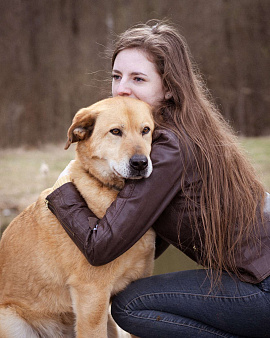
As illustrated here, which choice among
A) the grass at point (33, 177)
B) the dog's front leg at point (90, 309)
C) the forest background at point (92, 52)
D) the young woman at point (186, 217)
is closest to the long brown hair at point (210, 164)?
the young woman at point (186, 217)

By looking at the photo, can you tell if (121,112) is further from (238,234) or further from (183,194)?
(238,234)

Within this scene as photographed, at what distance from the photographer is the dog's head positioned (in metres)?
2.08

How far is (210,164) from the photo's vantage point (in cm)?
201

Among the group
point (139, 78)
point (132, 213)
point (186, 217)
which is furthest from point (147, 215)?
point (139, 78)

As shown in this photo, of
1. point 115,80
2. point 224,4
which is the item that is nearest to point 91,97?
point 224,4

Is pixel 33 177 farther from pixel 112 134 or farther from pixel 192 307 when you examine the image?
pixel 192 307

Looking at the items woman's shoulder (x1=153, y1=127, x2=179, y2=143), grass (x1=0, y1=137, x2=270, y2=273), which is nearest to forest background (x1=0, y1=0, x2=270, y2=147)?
grass (x1=0, y1=137, x2=270, y2=273)

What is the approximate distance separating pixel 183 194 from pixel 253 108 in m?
11.0

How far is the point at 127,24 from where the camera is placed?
1187 centimetres

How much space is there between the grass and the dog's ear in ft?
5.80

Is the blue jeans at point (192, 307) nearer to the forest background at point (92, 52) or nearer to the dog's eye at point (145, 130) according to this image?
the dog's eye at point (145, 130)

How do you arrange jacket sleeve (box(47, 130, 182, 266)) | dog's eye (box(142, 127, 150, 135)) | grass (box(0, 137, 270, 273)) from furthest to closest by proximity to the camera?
grass (box(0, 137, 270, 273))
dog's eye (box(142, 127, 150, 135))
jacket sleeve (box(47, 130, 182, 266))

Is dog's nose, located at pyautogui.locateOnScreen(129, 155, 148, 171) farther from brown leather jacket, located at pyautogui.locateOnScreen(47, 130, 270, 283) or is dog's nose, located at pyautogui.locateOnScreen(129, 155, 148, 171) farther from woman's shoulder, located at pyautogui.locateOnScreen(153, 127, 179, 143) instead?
woman's shoulder, located at pyautogui.locateOnScreen(153, 127, 179, 143)

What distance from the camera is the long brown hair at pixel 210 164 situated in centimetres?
201
